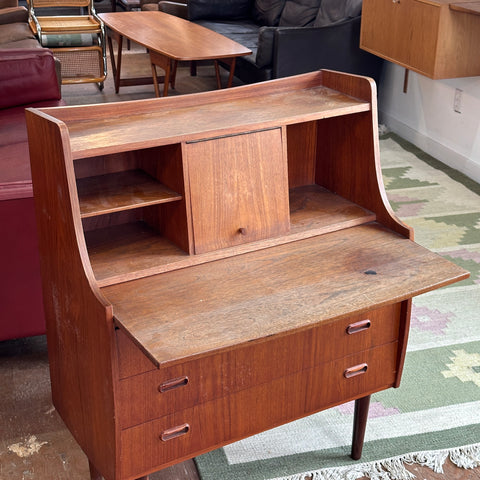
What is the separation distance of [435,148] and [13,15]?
3800mm

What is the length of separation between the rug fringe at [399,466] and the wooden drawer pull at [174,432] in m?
0.50

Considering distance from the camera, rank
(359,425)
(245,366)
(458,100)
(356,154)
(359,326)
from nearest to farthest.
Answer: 1. (245,366)
2. (359,326)
3. (356,154)
4. (359,425)
5. (458,100)

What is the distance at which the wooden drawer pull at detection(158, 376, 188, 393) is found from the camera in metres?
1.56

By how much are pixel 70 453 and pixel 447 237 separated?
216 centimetres

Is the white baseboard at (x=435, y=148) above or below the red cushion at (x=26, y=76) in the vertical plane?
below

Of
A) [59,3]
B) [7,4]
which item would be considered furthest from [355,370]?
[7,4]

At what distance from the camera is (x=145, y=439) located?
1588mm

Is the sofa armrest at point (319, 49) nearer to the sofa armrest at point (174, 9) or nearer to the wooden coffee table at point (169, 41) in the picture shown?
the wooden coffee table at point (169, 41)

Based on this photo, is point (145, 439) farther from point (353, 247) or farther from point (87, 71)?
point (87, 71)

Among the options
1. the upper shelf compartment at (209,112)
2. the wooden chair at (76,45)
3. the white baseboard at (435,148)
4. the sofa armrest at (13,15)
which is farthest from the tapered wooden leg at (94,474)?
the sofa armrest at (13,15)

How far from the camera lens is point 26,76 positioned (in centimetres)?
350

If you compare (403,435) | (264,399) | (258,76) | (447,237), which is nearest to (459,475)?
(403,435)

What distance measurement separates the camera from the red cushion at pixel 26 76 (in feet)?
11.3

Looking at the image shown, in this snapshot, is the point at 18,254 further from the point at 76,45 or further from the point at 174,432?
the point at 76,45
